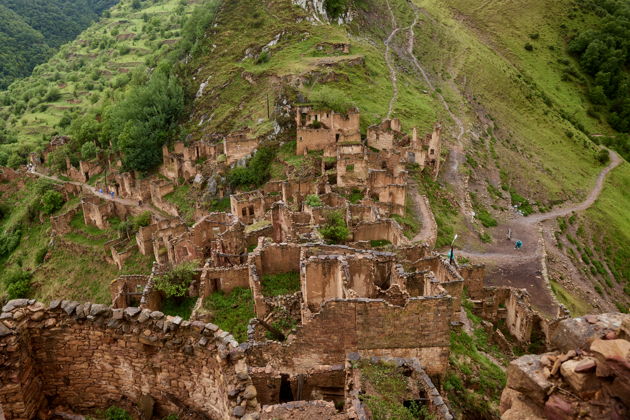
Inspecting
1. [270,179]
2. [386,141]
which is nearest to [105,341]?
[270,179]

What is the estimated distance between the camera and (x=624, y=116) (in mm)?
101938

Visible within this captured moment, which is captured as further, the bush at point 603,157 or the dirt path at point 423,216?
the bush at point 603,157

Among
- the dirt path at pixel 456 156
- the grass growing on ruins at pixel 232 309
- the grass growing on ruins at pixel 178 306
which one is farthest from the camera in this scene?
the dirt path at pixel 456 156

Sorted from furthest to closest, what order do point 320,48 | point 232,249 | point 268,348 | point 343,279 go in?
point 320,48, point 232,249, point 343,279, point 268,348

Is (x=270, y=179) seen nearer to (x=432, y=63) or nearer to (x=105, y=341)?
(x=105, y=341)

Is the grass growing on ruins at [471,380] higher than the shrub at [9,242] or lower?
higher

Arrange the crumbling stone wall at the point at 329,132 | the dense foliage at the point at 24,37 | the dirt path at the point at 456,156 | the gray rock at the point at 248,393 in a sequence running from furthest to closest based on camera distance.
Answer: the dense foliage at the point at 24,37 < the crumbling stone wall at the point at 329,132 < the dirt path at the point at 456,156 < the gray rock at the point at 248,393

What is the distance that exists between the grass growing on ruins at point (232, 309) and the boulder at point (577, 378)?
46.6 feet

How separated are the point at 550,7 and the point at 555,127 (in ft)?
196

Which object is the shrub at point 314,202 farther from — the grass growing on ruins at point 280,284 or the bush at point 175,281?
the bush at point 175,281

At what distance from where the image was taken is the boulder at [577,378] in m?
7.33

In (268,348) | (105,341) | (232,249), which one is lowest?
(232,249)

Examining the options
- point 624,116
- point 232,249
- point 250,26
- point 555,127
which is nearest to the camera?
point 232,249

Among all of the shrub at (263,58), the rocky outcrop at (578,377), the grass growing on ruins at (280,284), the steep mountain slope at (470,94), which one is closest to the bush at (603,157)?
the steep mountain slope at (470,94)
